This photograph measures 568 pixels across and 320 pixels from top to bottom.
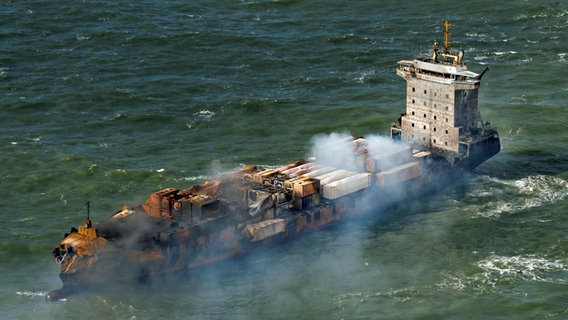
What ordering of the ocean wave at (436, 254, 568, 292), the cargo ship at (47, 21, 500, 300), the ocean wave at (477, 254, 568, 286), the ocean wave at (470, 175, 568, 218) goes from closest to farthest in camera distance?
the ocean wave at (436, 254, 568, 292), the ocean wave at (477, 254, 568, 286), the cargo ship at (47, 21, 500, 300), the ocean wave at (470, 175, 568, 218)

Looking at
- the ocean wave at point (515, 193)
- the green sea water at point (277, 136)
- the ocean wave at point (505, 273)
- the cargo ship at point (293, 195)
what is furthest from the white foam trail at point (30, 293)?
the ocean wave at point (515, 193)

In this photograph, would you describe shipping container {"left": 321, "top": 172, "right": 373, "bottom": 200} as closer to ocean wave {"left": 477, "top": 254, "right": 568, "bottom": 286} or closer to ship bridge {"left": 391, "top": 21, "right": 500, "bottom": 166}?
ship bridge {"left": 391, "top": 21, "right": 500, "bottom": 166}

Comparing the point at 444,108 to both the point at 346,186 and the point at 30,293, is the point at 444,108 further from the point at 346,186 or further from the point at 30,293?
the point at 30,293

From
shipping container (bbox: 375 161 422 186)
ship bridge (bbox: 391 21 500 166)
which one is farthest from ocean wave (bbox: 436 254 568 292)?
ship bridge (bbox: 391 21 500 166)

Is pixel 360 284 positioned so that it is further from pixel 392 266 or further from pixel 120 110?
pixel 120 110

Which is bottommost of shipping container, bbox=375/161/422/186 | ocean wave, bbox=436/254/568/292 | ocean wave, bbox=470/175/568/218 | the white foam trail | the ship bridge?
ocean wave, bbox=436/254/568/292

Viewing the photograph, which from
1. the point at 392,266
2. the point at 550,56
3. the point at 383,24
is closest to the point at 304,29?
the point at 383,24

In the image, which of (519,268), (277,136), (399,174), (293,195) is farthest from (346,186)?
(277,136)
